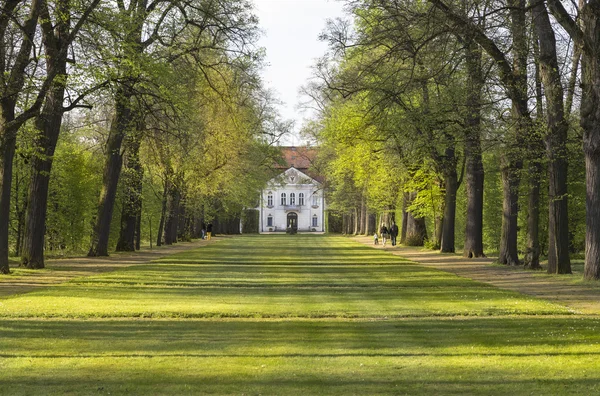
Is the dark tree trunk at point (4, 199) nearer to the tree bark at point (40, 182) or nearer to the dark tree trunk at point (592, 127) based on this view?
the tree bark at point (40, 182)

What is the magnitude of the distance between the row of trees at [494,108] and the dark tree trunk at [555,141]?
1.1 inches

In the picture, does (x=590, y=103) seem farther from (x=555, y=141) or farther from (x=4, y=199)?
(x=4, y=199)

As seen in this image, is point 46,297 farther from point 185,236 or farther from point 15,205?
point 185,236

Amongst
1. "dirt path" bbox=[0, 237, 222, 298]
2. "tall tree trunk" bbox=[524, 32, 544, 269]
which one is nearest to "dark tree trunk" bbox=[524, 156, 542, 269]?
"tall tree trunk" bbox=[524, 32, 544, 269]

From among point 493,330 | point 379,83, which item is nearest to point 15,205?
point 379,83

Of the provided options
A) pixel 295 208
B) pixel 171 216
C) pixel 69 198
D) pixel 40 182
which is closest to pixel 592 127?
pixel 40 182

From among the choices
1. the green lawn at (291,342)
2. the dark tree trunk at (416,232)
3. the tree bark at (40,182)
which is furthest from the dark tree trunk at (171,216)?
the green lawn at (291,342)

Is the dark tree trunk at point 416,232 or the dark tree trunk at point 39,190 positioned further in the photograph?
the dark tree trunk at point 416,232

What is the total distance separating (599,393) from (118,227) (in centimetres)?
3022

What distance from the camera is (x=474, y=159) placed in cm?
2772

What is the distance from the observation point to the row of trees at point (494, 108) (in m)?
17.2

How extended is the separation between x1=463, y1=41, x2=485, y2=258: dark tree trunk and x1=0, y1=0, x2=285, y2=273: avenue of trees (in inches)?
277

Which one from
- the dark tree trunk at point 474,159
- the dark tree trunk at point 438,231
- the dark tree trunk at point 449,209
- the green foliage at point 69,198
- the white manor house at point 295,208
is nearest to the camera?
the dark tree trunk at point 474,159

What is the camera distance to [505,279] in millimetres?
20125
